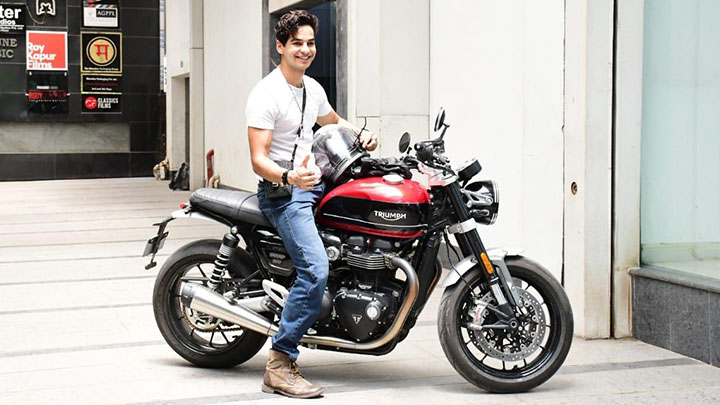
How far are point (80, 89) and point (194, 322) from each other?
1944 cm

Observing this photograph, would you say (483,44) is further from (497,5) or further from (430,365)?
(430,365)

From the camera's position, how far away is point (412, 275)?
4.47 meters

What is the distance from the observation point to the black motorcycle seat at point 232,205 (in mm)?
4781

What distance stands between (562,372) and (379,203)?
131cm

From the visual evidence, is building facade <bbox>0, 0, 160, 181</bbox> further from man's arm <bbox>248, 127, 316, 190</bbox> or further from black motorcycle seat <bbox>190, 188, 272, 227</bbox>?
man's arm <bbox>248, 127, 316, 190</bbox>

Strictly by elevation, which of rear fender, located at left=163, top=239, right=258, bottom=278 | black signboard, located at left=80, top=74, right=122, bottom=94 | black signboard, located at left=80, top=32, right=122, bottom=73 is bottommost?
rear fender, located at left=163, top=239, right=258, bottom=278

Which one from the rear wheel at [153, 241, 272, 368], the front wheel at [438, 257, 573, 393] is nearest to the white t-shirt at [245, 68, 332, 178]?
the rear wheel at [153, 241, 272, 368]

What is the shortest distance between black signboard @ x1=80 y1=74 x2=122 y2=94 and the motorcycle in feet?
64.4

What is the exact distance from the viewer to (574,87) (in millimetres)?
5801

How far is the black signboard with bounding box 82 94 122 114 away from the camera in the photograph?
924 inches

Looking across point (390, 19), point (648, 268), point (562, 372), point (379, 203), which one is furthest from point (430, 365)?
point (390, 19)

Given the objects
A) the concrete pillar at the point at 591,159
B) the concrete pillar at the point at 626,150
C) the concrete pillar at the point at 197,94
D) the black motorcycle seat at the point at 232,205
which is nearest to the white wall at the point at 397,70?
the concrete pillar at the point at 591,159

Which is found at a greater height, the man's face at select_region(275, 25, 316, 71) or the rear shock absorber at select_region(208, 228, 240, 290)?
the man's face at select_region(275, 25, 316, 71)

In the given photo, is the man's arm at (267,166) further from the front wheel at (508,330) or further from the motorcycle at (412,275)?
the front wheel at (508,330)
